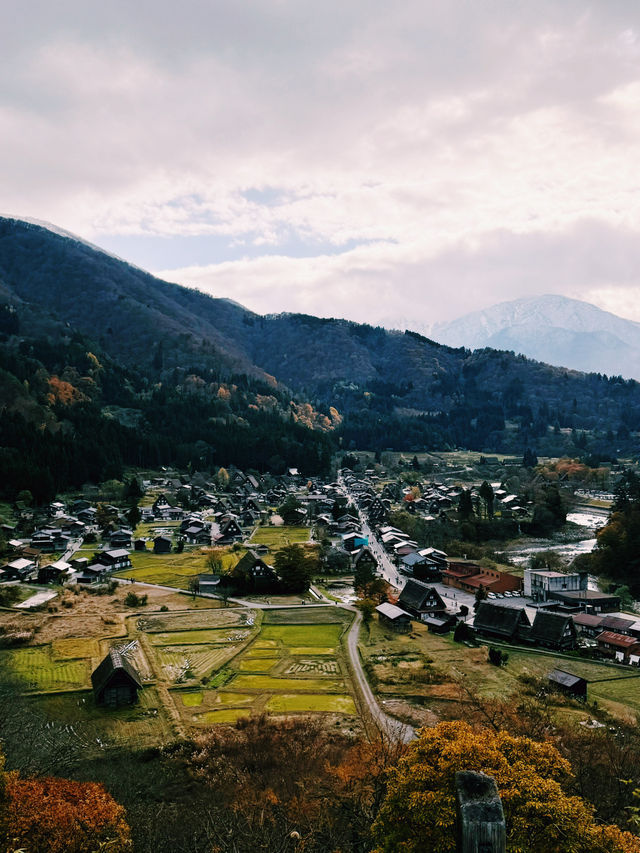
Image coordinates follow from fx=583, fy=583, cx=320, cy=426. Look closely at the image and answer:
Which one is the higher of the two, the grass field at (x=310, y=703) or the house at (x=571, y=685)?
the house at (x=571, y=685)

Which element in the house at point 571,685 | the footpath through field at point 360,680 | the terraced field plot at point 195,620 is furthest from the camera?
the terraced field plot at point 195,620

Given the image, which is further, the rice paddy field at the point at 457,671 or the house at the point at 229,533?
the house at the point at 229,533

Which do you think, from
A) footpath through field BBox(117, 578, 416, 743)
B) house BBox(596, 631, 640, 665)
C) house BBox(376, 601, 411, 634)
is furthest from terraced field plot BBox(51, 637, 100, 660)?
A: house BBox(596, 631, 640, 665)

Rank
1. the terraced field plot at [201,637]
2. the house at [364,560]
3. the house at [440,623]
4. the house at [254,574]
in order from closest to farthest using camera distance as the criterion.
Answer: the terraced field plot at [201,637] < the house at [440,623] < the house at [254,574] < the house at [364,560]

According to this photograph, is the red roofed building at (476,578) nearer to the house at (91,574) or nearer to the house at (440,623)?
the house at (440,623)

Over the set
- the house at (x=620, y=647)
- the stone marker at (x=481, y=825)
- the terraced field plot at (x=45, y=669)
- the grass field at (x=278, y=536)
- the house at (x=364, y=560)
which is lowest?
the grass field at (x=278, y=536)

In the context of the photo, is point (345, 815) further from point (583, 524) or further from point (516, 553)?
point (583, 524)

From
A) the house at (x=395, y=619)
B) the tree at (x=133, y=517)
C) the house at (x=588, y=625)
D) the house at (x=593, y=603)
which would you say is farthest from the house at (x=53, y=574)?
the house at (x=593, y=603)

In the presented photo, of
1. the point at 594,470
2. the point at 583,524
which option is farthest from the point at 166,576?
the point at 594,470
